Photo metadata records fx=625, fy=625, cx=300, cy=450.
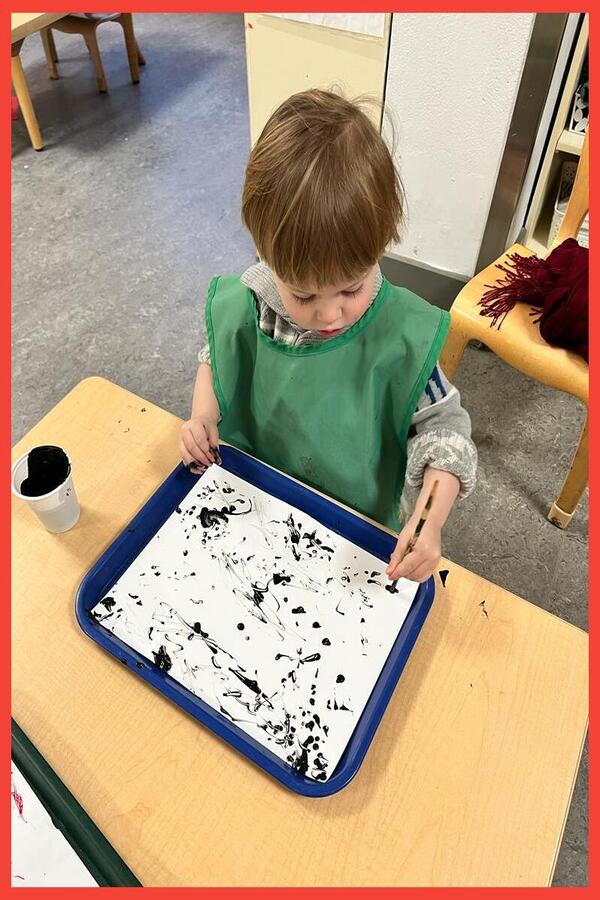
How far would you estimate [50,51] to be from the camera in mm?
3037

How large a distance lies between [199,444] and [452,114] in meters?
1.15

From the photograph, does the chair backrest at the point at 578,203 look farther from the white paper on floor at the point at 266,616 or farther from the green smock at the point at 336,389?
the white paper on floor at the point at 266,616

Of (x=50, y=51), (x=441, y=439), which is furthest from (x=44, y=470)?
(x=50, y=51)

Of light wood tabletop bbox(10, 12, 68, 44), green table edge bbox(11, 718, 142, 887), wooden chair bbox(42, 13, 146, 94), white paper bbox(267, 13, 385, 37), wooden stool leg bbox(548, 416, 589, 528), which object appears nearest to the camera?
green table edge bbox(11, 718, 142, 887)

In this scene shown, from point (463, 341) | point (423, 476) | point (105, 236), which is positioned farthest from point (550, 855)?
point (105, 236)

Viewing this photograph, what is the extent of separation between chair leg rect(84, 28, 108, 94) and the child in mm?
2586

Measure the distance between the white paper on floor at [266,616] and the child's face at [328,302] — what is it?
9.7 inches

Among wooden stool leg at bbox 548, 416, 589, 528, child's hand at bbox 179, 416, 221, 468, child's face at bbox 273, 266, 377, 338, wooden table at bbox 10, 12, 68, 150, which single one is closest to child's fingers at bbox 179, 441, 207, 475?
child's hand at bbox 179, 416, 221, 468

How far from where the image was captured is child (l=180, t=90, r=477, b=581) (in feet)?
2.03

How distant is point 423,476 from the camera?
79cm

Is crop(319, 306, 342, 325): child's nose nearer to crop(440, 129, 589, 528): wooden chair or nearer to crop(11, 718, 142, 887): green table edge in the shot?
crop(11, 718, 142, 887): green table edge

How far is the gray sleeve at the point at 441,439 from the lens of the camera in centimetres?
75

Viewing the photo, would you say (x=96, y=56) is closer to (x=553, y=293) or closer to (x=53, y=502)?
(x=553, y=293)

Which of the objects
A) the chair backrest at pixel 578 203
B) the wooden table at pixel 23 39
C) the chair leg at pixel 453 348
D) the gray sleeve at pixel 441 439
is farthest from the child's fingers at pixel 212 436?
the wooden table at pixel 23 39
